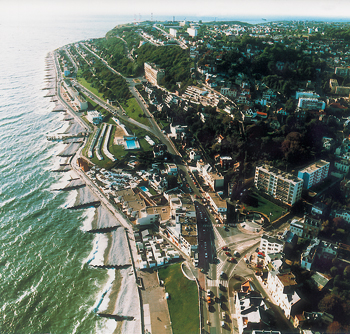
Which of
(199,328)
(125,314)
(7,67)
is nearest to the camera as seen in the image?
(199,328)

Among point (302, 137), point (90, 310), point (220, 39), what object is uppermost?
point (220, 39)

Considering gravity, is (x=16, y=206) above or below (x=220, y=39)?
below

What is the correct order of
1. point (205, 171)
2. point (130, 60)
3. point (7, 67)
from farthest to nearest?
point (7, 67) → point (130, 60) → point (205, 171)

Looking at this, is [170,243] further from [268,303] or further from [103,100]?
[103,100]

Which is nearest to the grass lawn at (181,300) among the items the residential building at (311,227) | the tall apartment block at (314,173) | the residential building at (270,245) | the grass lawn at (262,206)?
the residential building at (270,245)

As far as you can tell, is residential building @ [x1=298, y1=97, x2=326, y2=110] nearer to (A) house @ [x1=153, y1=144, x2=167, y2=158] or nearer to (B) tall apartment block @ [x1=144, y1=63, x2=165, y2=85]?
(A) house @ [x1=153, y1=144, x2=167, y2=158]

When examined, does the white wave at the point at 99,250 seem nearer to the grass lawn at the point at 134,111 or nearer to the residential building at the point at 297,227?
the residential building at the point at 297,227

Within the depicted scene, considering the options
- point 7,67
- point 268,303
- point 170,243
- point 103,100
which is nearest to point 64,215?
point 170,243
